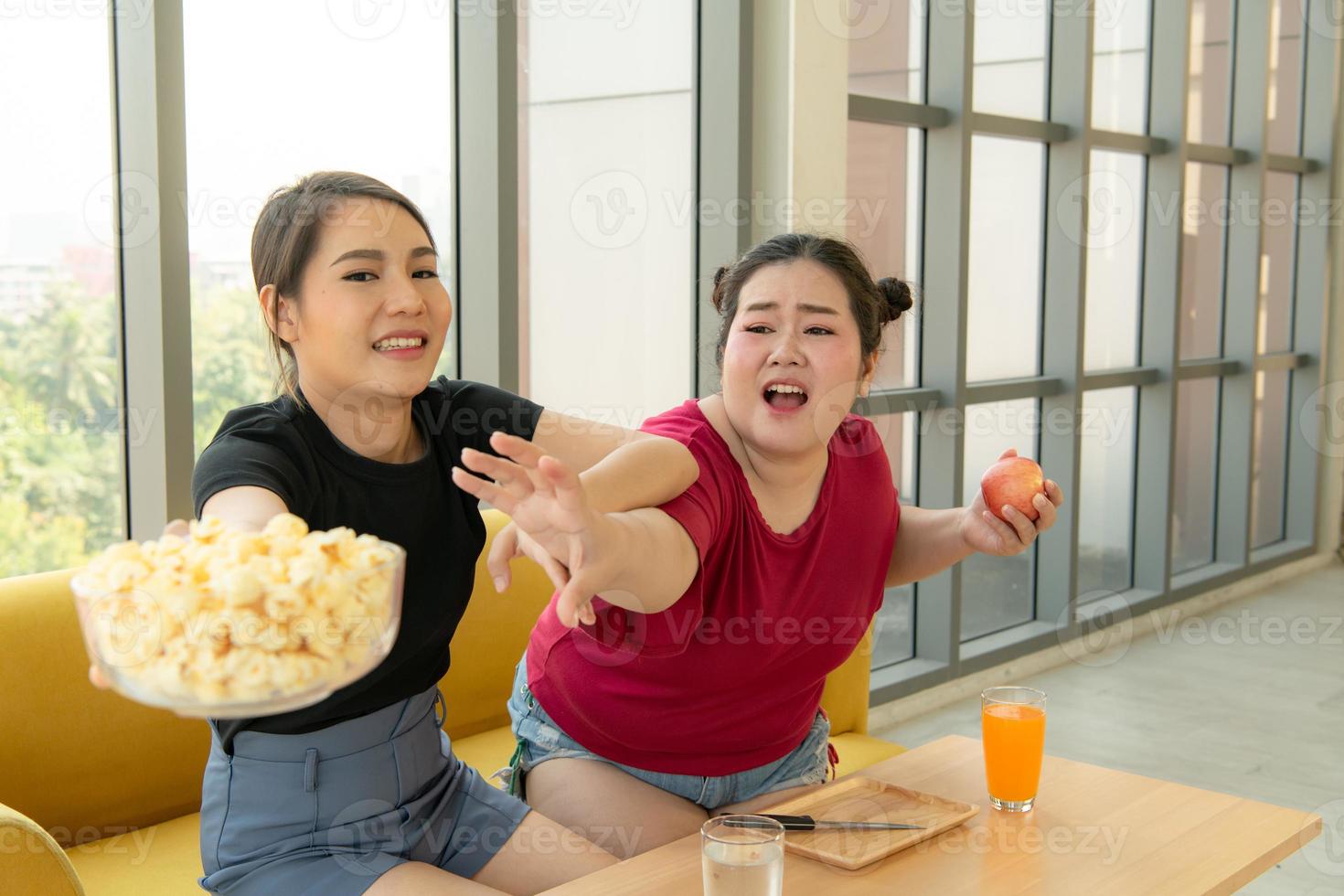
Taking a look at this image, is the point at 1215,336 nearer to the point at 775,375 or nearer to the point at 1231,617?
the point at 1231,617

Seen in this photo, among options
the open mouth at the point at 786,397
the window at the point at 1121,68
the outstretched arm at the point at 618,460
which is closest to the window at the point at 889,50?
the window at the point at 1121,68

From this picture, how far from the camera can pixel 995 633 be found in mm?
4215

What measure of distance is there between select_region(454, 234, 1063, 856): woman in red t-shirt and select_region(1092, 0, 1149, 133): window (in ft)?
10.6

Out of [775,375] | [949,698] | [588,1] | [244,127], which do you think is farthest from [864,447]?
[949,698]

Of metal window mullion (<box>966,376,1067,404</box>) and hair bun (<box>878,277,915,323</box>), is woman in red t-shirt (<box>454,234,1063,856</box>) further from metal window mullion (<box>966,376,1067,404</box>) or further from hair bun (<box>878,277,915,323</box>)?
metal window mullion (<box>966,376,1067,404</box>)

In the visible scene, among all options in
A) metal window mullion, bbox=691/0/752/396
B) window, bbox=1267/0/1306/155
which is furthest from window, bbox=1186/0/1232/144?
metal window mullion, bbox=691/0/752/396

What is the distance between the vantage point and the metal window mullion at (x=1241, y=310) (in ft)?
17.2

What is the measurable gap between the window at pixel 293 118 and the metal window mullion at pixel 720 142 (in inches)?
25.1

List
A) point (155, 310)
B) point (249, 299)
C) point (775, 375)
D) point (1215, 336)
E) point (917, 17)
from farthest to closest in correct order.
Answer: point (1215, 336), point (917, 17), point (249, 299), point (155, 310), point (775, 375)

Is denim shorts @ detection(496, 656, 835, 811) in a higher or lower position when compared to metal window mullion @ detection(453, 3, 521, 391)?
lower

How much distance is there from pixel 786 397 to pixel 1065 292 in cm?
287

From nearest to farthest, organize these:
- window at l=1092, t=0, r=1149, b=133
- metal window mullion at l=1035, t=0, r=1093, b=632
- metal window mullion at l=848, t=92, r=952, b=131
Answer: metal window mullion at l=848, t=92, r=952, b=131
metal window mullion at l=1035, t=0, r=1093, b=632
window at l=1092, t=0, r=1149, b=133

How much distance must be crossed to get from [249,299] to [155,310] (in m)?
0.76

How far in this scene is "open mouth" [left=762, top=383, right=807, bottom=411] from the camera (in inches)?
64.2
